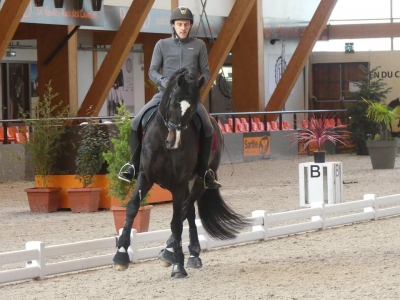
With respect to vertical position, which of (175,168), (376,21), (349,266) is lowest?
(349,266)

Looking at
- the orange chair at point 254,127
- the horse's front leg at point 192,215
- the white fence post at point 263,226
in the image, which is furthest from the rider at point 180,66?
the orange chair at point 254,127

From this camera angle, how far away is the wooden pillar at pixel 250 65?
2084 centimetres

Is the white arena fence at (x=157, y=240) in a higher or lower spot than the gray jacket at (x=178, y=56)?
lower

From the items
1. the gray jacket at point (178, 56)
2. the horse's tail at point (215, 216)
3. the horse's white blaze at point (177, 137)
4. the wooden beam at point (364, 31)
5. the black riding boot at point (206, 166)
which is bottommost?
the horse's tail at point (215, 216)

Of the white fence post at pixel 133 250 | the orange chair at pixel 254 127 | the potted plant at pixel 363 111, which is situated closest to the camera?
the white fence post at pixel 133 250

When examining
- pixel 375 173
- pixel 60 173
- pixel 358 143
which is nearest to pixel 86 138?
pixel 60 173

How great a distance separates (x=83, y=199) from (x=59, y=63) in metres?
7.25

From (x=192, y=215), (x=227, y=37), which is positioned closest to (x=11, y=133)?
(x=227, y=37)

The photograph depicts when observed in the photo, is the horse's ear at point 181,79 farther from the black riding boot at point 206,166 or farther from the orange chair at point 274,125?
the orange chair at point 274,125

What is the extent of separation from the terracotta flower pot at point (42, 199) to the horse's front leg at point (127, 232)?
180 inches

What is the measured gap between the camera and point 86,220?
375 inches

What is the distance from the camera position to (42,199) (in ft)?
34.2

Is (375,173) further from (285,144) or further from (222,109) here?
(222,109)

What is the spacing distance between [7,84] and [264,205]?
31.5 feet
